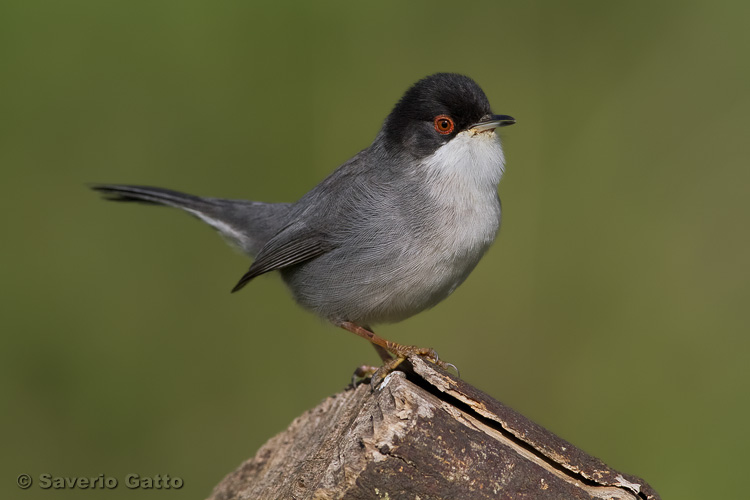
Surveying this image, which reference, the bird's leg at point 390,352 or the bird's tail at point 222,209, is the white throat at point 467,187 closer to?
the bird's leg at point 390,352

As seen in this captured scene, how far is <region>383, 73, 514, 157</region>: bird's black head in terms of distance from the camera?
163 inches

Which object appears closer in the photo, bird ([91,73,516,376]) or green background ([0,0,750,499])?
bird ([91,73,516,376])

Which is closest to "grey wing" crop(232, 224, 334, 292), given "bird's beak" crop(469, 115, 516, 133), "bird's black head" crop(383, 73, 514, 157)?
"bird's black head" crop(383, 73, 514, 157)

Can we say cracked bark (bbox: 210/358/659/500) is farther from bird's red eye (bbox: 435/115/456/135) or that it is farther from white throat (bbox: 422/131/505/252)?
bird's red eye (bbox: 435/115/456/135)

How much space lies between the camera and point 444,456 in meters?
2.55

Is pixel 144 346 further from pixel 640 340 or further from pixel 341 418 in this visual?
pixel 640 340

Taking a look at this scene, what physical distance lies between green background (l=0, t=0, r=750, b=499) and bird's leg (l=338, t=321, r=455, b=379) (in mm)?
1383

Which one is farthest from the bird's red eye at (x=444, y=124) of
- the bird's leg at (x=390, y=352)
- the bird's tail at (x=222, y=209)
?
the bird's tail at (x=222, y=209)

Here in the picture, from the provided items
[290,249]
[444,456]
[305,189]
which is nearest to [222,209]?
[305,189]

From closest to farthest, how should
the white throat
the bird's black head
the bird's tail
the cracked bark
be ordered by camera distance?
the cracked bark, the white throat, the bird's black head, the bird's tail

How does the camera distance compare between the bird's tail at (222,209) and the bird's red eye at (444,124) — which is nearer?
the bird's red eye at (444,124)

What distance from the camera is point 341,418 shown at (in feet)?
10.7

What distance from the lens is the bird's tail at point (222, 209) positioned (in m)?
5.31

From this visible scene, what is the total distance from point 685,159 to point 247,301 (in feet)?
12.3
